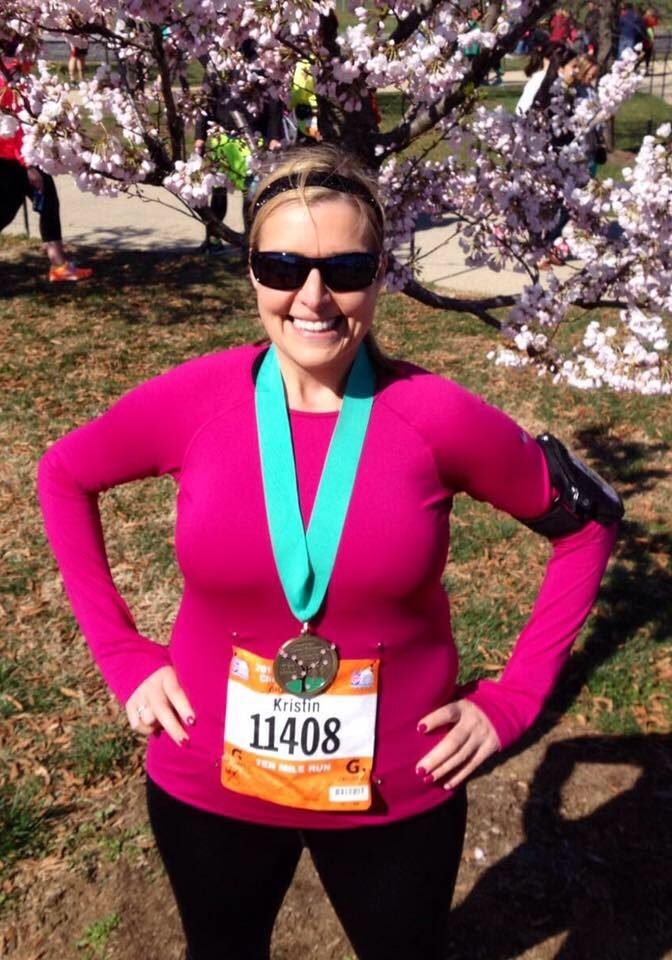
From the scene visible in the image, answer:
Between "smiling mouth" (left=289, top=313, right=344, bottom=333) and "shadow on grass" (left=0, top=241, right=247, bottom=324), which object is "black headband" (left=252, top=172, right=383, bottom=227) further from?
"shadow on grass" (left=0, top=241, right=247, bottom=324)

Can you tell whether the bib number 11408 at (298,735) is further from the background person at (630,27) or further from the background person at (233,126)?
the background person at (630,27)

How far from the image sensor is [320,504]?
1818mm

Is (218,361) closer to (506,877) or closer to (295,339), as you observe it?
(295,339)

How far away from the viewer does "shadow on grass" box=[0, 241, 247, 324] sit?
951 centimetres

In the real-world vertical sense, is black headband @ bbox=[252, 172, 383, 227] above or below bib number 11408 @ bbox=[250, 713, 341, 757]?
above

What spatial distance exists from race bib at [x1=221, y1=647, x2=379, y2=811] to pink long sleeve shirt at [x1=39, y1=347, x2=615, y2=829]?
34 millimetres

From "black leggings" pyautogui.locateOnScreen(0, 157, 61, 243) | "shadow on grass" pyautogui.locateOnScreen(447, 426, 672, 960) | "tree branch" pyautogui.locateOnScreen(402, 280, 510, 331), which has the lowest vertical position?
"shadow on grass" pyautogui.locateOnScreen(447, 426, 672, 960)

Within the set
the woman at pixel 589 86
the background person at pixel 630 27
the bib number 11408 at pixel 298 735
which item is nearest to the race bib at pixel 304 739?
the bib number 11408 at pixel 298 735

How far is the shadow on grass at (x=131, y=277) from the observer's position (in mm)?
9508

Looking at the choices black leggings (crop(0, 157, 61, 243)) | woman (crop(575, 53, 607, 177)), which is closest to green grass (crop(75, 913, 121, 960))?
woman (crop(575, 53, 607, 177))

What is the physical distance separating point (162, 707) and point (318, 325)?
0.76 meters

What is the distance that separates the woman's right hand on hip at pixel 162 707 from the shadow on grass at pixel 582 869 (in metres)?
1.61

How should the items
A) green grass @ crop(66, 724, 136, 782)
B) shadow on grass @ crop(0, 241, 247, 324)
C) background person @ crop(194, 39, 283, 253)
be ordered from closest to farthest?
background person @ crop(194, 39, 283, 253)
green grass @ crop(66, 724, 136, 782)
shadow on grass @ crop(0, 241, 247, 324)

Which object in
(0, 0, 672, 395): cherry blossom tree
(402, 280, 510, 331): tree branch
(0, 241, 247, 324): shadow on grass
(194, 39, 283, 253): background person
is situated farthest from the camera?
(0, 241, 247, 324): shadow on grass
